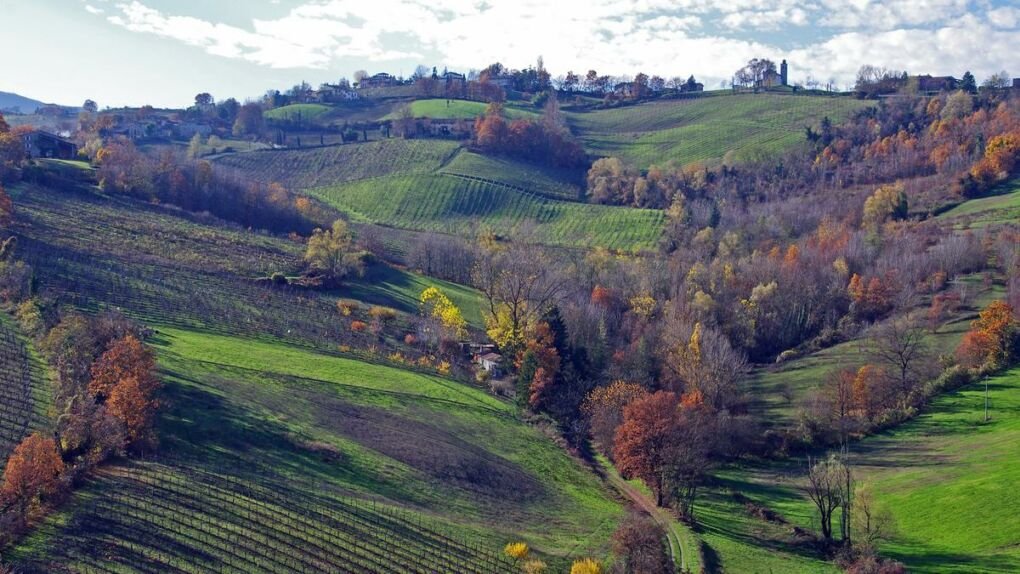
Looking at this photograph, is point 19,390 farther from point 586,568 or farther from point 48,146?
point 48,146

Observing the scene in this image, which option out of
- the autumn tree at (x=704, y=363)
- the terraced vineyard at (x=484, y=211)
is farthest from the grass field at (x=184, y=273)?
the terraced vineyard at (x=484, y=211)

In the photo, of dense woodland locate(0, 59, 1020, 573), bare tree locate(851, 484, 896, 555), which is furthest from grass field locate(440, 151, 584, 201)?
bare tree locate(851, 484, 896, 555)

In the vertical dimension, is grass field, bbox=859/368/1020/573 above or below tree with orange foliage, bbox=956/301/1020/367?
below

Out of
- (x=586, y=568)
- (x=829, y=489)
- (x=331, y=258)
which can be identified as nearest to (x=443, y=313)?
(x=331, y=258)

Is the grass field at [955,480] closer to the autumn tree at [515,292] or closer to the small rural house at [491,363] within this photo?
the small rural house at [491,363]

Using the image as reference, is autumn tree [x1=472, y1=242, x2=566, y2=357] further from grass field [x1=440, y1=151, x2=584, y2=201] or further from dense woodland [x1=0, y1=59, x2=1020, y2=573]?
grass field [x1=440, y1=151, x2=584, y2=201]

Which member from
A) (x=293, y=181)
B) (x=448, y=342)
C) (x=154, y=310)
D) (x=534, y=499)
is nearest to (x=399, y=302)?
(x=448, y=342)

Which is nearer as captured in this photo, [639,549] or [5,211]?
[639,549]
